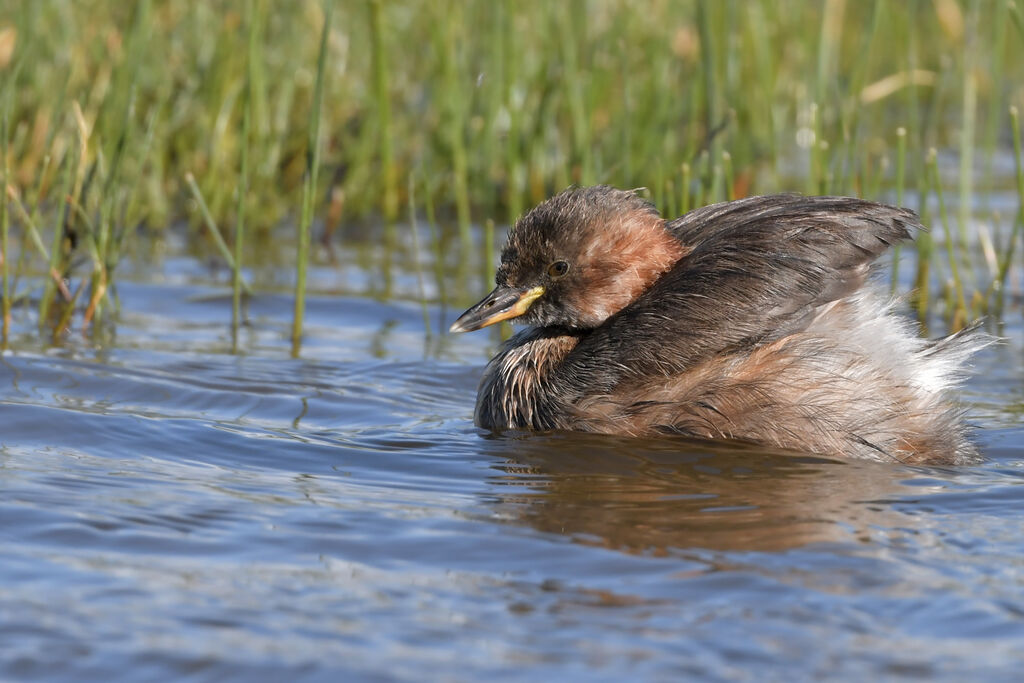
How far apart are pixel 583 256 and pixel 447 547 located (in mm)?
1764

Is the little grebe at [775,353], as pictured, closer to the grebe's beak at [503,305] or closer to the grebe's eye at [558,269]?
the grebe's eye at [558,269]

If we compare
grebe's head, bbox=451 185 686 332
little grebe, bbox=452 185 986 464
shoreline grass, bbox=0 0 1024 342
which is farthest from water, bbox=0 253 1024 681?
shoreline grass, bbox=0 0 1024 342

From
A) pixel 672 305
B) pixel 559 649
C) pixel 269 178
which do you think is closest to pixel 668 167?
pixel 269 178

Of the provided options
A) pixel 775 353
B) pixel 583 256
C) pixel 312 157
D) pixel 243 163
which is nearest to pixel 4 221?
pixel 243 163

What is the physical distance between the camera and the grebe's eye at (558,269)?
5.41 meters

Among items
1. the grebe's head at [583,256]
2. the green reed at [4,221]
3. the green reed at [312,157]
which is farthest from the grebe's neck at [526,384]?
the green reed at [4,221]

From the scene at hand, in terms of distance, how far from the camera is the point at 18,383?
5.64 m

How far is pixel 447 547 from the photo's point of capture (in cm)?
390

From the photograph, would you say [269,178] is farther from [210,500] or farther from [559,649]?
[559,649]

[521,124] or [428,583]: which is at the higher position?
[521,124]

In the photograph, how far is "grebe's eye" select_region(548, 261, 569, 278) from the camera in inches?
213

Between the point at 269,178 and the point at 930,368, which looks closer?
the point at 930,368

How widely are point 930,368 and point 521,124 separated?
422 centimetres

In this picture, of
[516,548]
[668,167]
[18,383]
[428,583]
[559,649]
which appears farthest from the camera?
[668,167]
